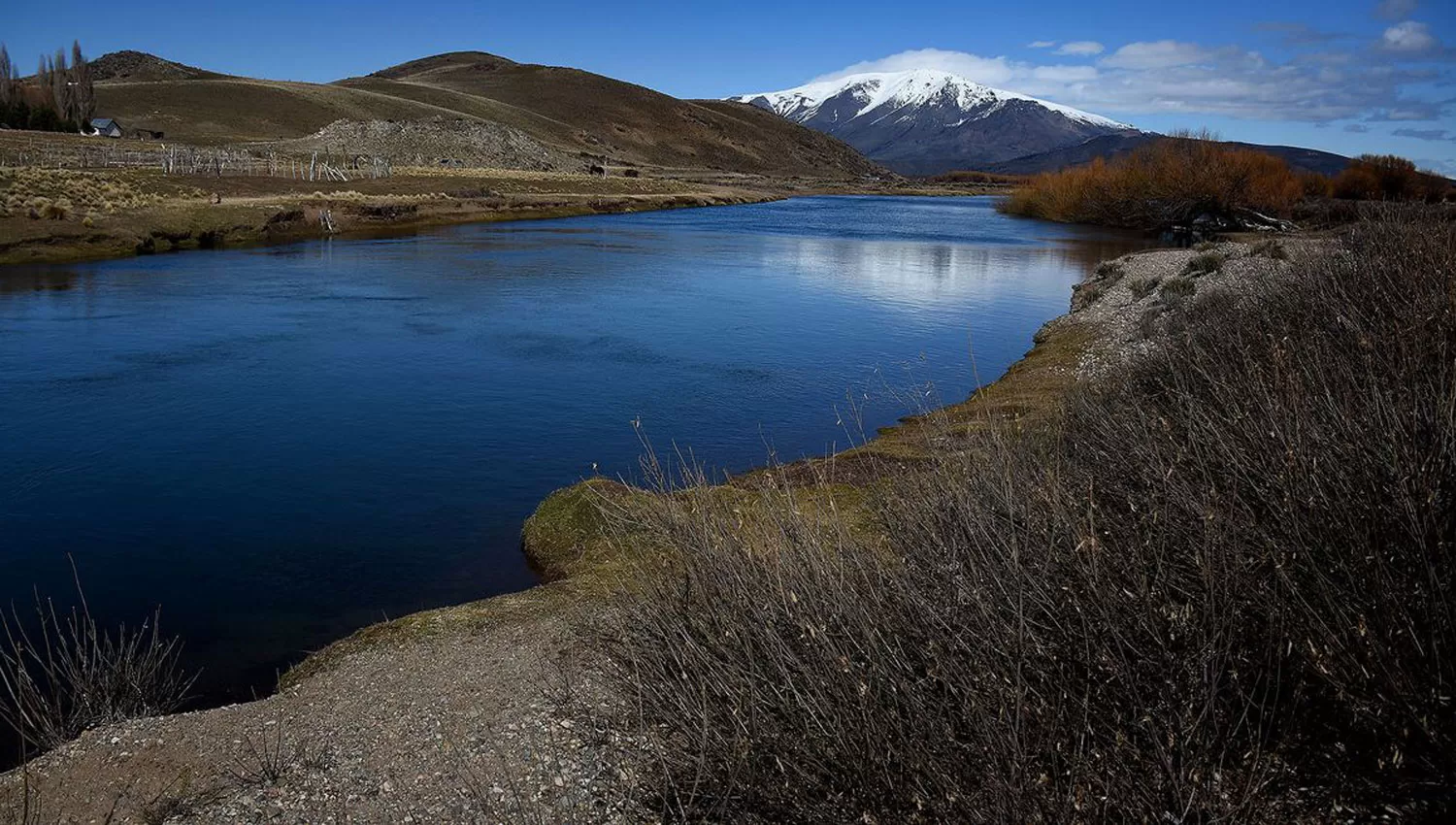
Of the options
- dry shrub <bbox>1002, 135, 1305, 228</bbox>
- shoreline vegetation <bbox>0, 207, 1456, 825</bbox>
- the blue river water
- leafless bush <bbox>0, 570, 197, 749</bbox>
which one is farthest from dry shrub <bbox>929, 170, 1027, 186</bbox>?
shoreline vegetation <bbox>0, 207, 1456, 825</bbox>

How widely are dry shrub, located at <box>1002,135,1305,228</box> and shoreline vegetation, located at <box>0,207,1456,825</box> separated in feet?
167

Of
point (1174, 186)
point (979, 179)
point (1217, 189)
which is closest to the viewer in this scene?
point (1217, 189)

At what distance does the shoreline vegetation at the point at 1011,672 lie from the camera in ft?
12.1

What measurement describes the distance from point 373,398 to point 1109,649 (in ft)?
55.6

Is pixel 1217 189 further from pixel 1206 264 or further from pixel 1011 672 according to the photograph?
pixel 1011 672

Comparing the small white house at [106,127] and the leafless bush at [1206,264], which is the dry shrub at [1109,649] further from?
the small white house at [106,127]

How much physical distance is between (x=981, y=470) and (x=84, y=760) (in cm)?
608

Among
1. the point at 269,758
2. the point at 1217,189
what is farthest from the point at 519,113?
the point at 269,758

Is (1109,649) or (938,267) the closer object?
(1109,649)

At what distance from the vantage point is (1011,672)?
4125 mm

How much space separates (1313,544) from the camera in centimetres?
447

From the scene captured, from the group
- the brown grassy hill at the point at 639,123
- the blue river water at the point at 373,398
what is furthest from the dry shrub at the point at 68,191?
the brown grassy hill at the point at 639,123

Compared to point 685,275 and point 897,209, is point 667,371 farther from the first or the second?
point 897,209

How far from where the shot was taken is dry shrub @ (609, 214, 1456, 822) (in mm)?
3617
